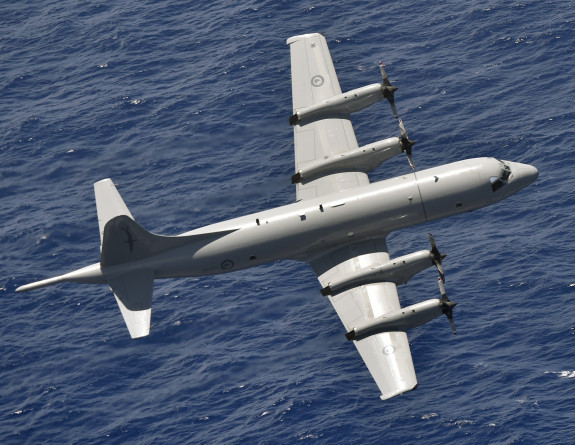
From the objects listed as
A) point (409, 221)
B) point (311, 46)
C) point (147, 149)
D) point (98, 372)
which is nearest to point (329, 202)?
point (409, 221)

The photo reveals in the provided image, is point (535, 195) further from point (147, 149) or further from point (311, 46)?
point (147, 149)

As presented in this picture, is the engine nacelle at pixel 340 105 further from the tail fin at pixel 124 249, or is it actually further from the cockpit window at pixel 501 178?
the tail fin at pixel 124 249

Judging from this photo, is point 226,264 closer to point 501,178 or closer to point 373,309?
point 373,309

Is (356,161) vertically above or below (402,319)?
above

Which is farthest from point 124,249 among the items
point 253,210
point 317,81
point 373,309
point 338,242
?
point 253,210

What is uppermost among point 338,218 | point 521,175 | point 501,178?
point 501,178

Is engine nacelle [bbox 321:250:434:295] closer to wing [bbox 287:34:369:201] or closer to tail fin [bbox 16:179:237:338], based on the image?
wing [bbox 287:34:369:201]

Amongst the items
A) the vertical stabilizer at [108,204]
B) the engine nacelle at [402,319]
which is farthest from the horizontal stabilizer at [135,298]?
the engine nacelle at [402,319]
